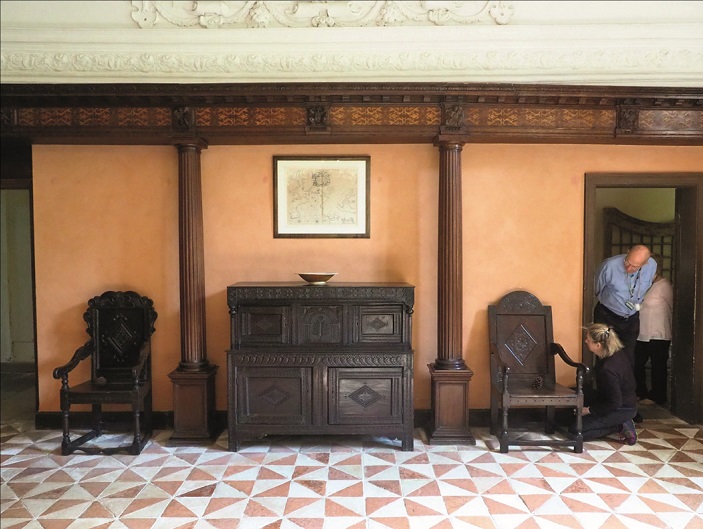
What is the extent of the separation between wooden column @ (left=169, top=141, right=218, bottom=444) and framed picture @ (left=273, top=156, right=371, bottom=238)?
30.0 inches

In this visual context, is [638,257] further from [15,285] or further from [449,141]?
[15,285]

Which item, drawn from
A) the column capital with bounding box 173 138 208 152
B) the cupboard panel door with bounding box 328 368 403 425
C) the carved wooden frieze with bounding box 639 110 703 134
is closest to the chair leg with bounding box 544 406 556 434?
the cupboard panel door with bounding box 328 368 403 425

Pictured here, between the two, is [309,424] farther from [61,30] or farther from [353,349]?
[61,30]

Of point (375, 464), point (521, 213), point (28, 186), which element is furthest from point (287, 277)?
point (28, 186)

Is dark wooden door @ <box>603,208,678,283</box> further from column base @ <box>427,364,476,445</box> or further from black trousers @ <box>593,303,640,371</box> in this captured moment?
column base @ <box>427,364,476,445</box>

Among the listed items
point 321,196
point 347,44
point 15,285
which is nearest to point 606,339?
point 321,196

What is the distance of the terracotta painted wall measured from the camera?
4.98 meters

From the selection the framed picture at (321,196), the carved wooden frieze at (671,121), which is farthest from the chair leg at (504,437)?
the carved wooden frieze at (671,121)

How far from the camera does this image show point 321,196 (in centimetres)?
497

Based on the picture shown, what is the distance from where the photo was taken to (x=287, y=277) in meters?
5.02

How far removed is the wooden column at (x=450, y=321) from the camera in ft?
15.1

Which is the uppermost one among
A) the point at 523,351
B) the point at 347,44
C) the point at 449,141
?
the point at 347,44

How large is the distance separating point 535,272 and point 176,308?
3.59 m

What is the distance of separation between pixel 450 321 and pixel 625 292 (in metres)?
1.78
